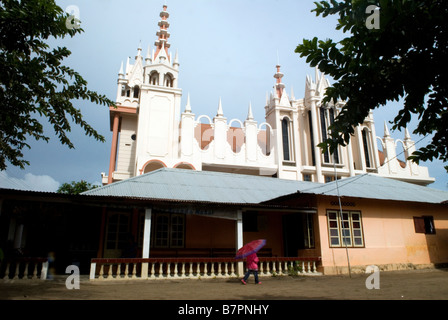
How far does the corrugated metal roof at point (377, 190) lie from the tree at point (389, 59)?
9.15 meters

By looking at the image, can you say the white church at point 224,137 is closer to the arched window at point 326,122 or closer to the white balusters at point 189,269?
the arched window at point 326,122

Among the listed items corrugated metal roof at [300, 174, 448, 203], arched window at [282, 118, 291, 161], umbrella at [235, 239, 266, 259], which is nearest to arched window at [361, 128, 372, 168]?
arched window at [282, 118, 291, 161]

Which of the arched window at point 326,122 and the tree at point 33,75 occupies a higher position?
the arched window at point 326,122

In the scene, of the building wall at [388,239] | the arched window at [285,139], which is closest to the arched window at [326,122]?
the arched window at [285,139]

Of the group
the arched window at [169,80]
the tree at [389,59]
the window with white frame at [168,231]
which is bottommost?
the window with white frame at [168,231]

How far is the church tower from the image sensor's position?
2428cm

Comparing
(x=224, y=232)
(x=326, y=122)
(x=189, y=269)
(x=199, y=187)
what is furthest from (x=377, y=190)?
(x=326, y=122)

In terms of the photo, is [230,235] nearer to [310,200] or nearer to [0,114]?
[310,200]

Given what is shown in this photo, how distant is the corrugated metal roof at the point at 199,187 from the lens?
13328 millimetres

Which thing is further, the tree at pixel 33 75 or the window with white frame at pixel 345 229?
the window with white frame at pixel 345 229

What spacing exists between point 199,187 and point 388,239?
870cm

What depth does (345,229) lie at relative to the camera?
13953 mm
